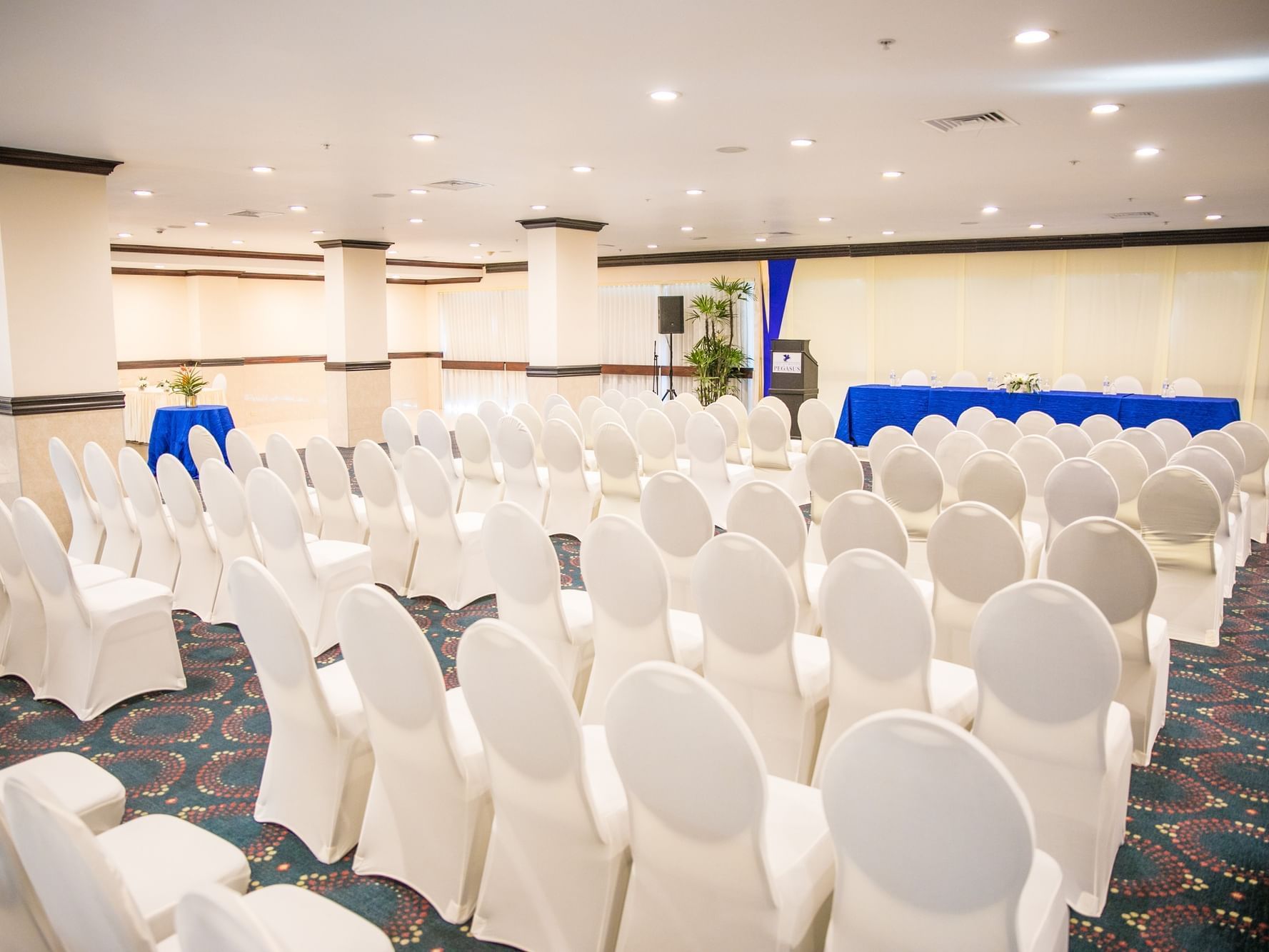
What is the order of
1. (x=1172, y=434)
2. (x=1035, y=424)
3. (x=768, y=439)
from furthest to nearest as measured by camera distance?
(x=768, y=439) → (x=1035, y=424) → (x=1172, y=434)

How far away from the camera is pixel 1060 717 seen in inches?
112

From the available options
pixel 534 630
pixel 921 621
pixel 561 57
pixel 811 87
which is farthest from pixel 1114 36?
pixel 534 630

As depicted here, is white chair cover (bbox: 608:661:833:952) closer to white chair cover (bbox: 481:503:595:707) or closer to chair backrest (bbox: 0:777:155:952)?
chair backrest (bbox: 0:777:155:952)

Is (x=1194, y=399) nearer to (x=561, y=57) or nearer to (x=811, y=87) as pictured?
(x=811, y=87)

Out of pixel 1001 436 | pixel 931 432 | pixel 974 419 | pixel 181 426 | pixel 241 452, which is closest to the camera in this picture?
pixel 241 452

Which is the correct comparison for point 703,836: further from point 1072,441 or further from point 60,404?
point 60,404

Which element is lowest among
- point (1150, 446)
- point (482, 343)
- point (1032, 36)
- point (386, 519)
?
point (386, 519)

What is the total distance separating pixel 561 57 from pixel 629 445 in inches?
118

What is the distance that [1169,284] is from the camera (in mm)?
13531

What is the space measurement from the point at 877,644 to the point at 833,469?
3.14m

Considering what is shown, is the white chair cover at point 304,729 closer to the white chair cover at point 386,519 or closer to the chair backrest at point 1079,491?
the white chair cover at point 386,519

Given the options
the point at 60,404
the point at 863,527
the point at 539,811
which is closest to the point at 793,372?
the point at 60,404

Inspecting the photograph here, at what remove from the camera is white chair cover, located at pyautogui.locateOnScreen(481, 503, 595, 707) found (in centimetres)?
381

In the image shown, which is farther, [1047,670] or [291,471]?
[291,471]
